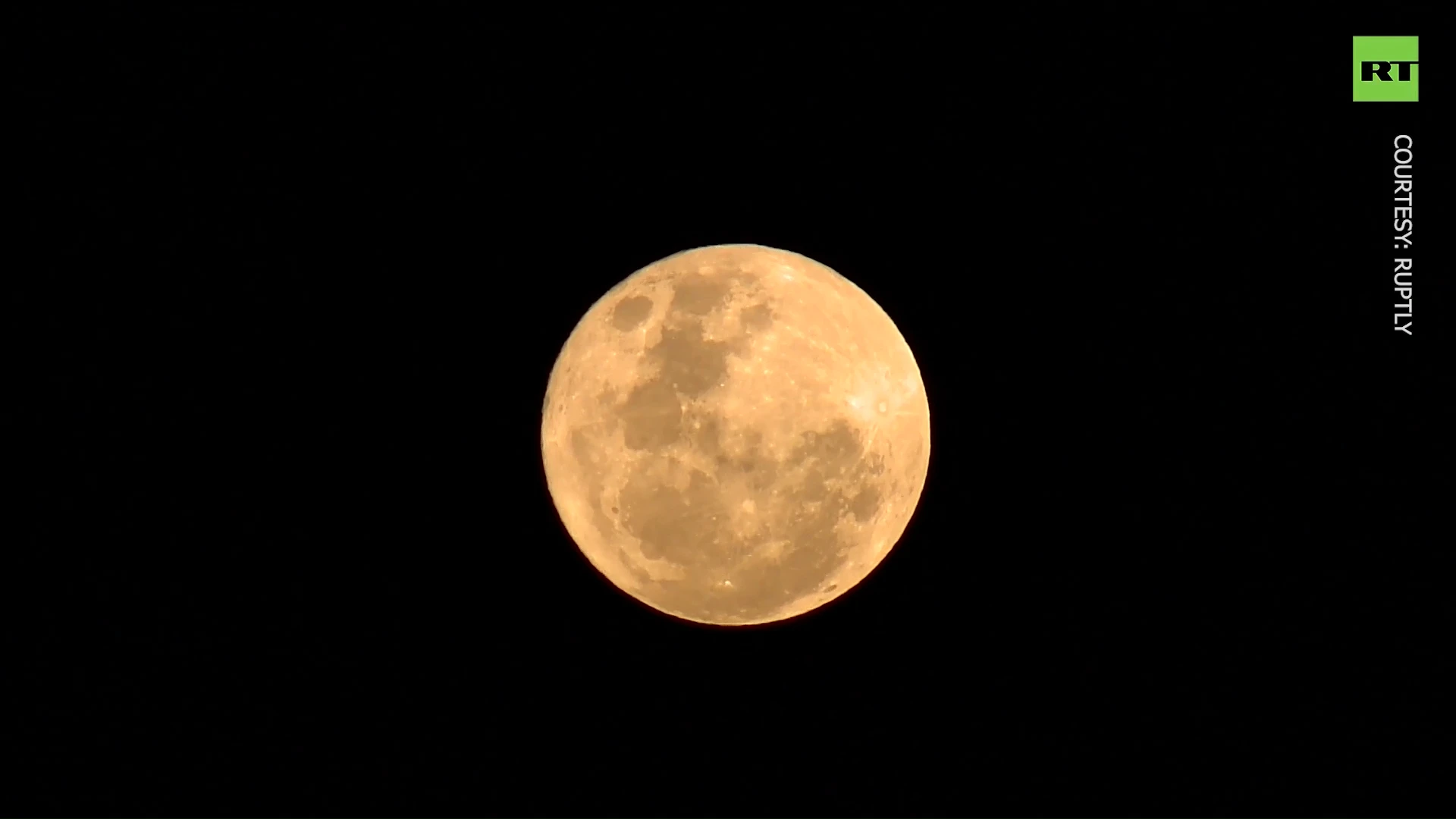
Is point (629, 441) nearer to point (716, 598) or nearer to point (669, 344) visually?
point (669, 344)

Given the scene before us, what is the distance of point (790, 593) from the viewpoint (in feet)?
16.6

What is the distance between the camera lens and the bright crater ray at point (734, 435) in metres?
4.67

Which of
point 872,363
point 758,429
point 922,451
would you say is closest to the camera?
point 758,429

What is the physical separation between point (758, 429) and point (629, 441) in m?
0.61

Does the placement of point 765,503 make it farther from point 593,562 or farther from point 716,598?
point 593,562

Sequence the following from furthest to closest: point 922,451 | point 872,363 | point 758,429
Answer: point 922,451 → point 872,363 → point 758,429

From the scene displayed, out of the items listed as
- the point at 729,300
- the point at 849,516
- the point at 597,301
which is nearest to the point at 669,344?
the point at 729,300

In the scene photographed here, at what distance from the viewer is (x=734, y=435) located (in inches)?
182

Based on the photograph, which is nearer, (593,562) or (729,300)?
(729,300)

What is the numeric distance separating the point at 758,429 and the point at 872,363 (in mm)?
726

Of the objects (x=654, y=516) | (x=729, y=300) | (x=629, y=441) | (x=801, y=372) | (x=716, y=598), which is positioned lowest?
(x=716, y=598)

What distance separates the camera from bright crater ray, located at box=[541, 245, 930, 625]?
467 cm

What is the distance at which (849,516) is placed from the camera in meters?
4.91

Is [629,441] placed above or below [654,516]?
above
